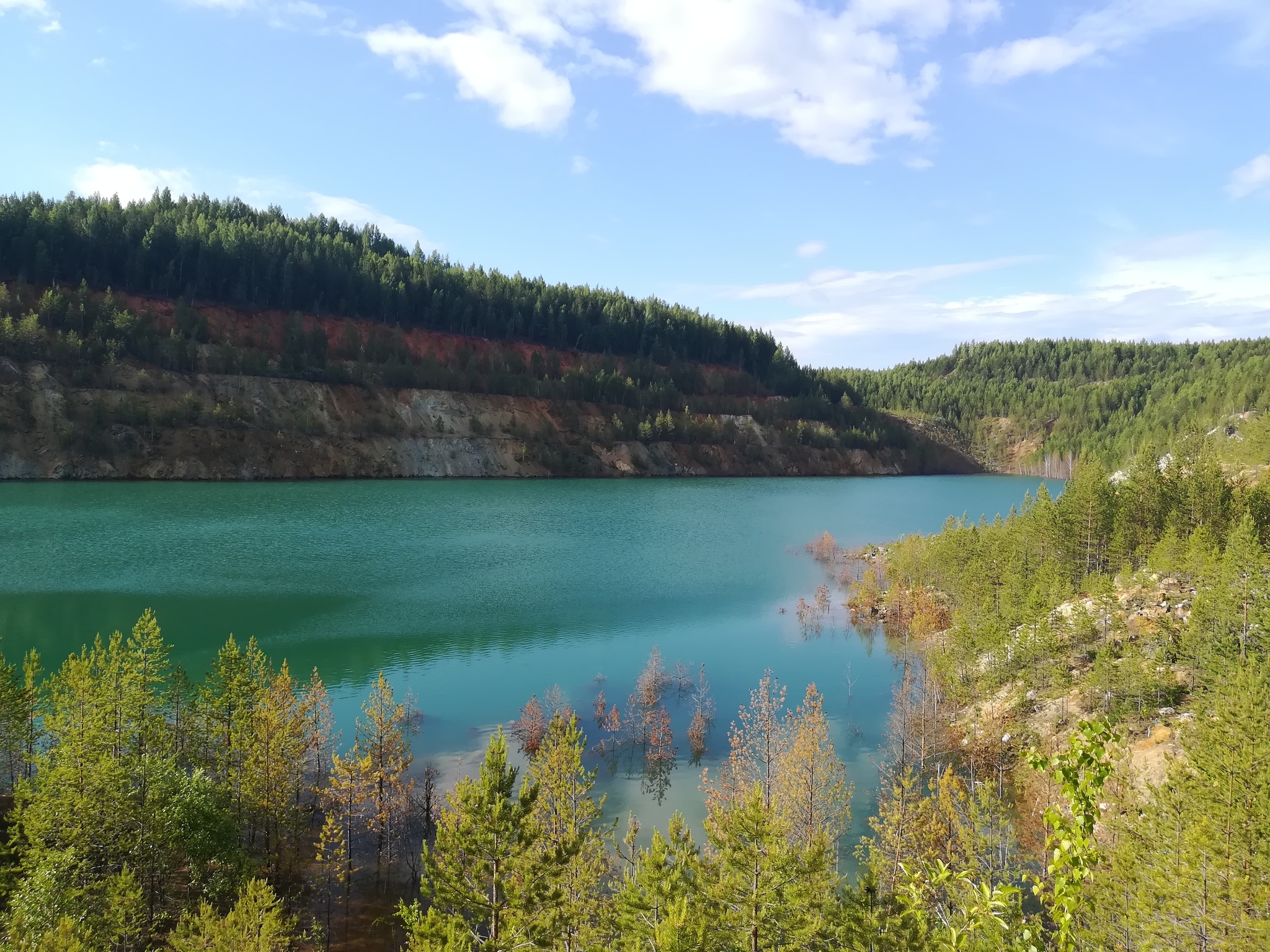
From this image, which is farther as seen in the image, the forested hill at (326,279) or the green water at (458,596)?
the forested hill at (326,279)

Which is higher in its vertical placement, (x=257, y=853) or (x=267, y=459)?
(x=267, y=459)

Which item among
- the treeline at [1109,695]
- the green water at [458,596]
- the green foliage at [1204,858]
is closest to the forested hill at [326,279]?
the green water at [458,596]

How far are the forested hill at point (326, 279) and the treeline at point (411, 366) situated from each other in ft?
20.6

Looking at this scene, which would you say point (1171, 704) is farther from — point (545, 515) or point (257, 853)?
point (545, 515)

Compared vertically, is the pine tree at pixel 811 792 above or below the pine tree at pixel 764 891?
below

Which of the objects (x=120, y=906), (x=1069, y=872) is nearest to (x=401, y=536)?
(x=120, y=906)

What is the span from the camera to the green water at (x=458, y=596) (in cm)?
3281

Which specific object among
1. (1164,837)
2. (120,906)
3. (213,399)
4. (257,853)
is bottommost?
(257,853)

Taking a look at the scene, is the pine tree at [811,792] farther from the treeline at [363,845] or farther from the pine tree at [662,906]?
the pine tree at [662,906]

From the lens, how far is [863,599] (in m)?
49.9

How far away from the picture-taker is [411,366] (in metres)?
128

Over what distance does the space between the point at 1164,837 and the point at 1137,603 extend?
22001 millimetres

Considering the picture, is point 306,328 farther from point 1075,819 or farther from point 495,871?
point 1075,819

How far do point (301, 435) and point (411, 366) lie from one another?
24735mm
